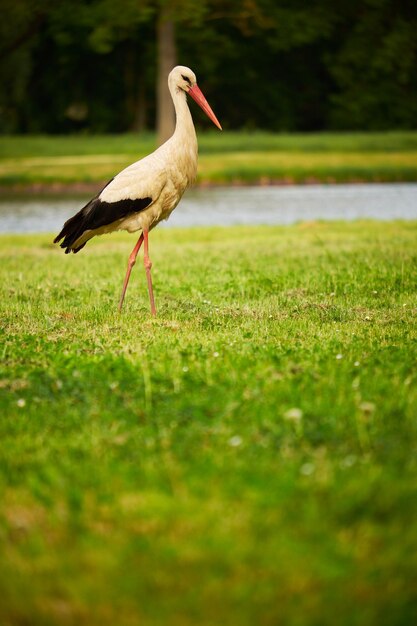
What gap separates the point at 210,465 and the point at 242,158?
27.3 metres

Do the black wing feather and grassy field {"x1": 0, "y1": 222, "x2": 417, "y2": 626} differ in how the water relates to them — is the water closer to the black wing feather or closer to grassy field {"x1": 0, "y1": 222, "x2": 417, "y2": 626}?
the black wing feather

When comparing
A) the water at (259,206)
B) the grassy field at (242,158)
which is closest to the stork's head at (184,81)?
the water at (259,206)

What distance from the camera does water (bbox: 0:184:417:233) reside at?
60.2ft

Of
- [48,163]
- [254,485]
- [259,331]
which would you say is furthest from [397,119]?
[254,485]

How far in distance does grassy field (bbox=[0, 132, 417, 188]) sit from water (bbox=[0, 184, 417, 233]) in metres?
1.34

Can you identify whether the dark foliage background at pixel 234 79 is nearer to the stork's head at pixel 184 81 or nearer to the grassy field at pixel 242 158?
the grassy field at pixel 242 158

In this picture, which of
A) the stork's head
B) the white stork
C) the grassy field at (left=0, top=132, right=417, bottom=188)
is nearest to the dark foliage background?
the grassy field at (left=0, top=132, right=417, bottom=188)

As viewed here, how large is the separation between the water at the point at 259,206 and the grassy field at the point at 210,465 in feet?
34.0

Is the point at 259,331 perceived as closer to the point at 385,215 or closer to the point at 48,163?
the point at 385,215

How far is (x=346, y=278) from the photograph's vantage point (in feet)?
31.7

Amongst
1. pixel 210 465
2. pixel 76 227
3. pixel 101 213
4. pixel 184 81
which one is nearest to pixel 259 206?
pixel 184 81

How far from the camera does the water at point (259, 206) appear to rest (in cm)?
1834

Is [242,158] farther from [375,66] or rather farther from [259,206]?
[259,206]

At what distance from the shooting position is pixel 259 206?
2108 cm
